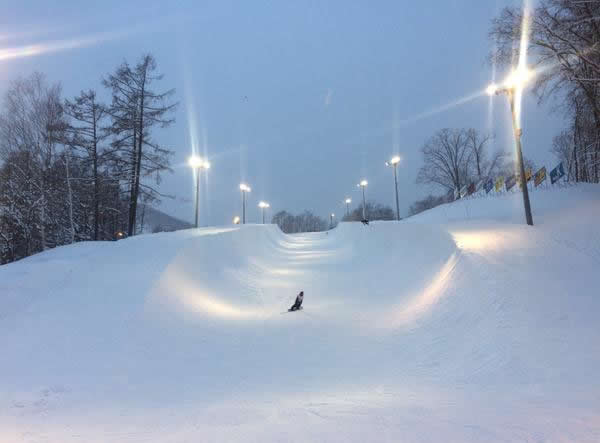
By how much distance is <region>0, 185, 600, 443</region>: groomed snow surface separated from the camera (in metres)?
2.85

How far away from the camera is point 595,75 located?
1277 cm

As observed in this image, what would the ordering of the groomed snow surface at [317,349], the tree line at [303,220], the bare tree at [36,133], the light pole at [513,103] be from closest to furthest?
the groomed snow surface at [317,349] < the light pole at [513,103] < the bare tree at [36,133] < the tree line at [303,220]

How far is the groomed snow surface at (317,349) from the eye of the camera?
2.85 metres

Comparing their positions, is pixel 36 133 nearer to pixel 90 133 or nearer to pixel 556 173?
pixel 90 133

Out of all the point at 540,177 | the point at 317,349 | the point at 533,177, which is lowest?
the point at 317,349

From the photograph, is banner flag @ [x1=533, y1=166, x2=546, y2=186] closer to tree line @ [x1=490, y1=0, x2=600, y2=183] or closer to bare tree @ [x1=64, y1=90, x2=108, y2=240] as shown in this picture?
tree line @ [x1=490, y1=0, x2=600, y2=183]

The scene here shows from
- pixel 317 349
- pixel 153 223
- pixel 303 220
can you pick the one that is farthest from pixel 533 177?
pixel 303 220

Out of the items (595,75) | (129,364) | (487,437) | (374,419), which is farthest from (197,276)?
(595,75)

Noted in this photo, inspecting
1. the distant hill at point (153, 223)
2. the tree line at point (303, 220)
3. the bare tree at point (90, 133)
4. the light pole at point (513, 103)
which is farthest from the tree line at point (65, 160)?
the tree line at point (303, 220)

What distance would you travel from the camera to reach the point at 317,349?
544 cm

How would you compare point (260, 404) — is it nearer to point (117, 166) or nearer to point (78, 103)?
point (117, 166)

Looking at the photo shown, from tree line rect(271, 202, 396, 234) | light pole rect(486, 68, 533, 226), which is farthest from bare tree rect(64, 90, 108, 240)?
tree line rect(271, 202, 396, 234)

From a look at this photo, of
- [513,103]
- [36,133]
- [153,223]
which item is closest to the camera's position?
[513,103]

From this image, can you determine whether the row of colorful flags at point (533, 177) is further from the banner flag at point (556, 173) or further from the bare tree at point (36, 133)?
the bare tree at point (36, 133)
